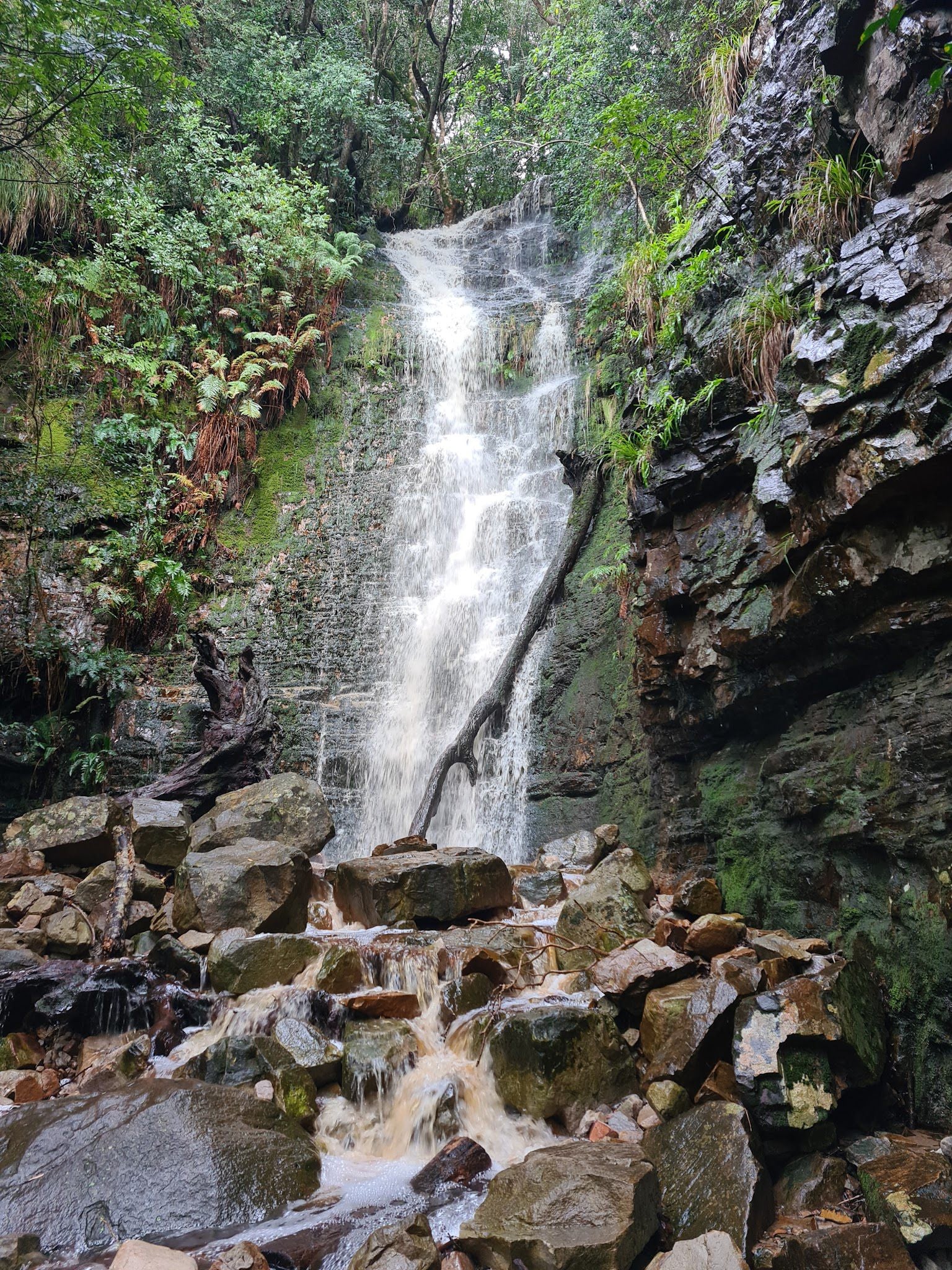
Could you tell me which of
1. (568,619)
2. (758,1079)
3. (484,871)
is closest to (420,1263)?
(758,1079)

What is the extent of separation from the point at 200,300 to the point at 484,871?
10.5m

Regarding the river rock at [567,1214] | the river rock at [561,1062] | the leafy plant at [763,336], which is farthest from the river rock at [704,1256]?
the leafy plant at [763,336]

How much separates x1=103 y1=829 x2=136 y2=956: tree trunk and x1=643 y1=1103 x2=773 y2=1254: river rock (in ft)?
11.9


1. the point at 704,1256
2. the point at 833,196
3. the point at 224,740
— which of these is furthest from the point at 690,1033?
the point at 224,740

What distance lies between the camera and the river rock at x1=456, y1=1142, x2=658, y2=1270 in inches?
95.7

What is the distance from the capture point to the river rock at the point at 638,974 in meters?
3.87

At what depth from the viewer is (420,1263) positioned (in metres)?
2.51

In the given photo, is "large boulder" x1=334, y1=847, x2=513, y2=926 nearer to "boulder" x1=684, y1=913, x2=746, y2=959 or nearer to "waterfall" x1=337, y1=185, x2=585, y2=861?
"boulder" x1=684, y1=913, x2=746, y2=959

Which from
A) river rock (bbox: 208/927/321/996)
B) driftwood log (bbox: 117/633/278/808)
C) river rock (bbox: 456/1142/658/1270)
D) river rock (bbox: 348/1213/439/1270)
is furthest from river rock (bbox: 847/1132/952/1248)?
driftwood log (bbox: 117/633/278/808)

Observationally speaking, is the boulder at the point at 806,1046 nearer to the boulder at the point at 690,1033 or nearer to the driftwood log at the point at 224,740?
the boulder at the point at 690,1033

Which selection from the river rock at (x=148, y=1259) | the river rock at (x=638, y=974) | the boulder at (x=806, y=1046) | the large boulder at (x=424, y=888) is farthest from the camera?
the large boulder at (x=424, y=888)

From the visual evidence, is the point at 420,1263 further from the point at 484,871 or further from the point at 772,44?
the point at 772,44

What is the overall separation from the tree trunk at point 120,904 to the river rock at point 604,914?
9.73 feet

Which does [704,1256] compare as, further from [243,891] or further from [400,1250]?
[243,891]
